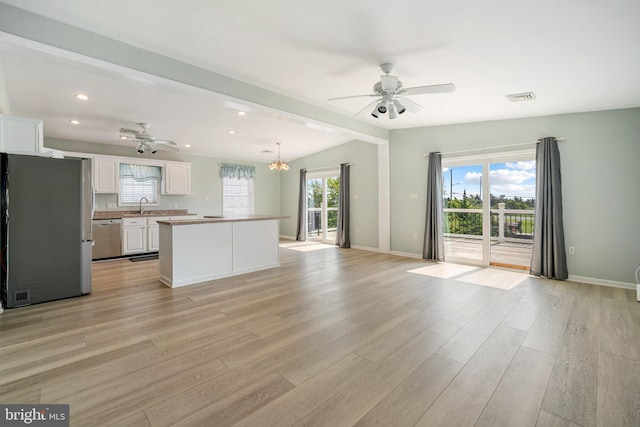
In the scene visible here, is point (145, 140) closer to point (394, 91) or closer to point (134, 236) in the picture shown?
point (134, 236)

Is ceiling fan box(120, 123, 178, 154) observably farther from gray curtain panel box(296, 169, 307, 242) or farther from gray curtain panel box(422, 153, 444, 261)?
gray curtain panel box(422, 153, 444, 261)

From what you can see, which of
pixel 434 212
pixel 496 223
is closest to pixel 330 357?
pixel 434 212

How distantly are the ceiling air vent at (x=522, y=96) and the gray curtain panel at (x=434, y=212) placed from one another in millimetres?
1734

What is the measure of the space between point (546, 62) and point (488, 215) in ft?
9.20

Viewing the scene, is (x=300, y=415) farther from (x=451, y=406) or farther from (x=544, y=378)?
(x=544, y=378)

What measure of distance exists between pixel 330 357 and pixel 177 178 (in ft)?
21.6

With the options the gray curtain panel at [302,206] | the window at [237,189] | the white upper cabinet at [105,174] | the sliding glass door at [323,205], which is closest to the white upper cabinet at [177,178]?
the white upper cabinet at [105,174]

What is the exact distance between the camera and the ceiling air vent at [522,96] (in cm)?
371

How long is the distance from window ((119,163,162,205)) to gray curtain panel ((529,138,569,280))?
7949 mm

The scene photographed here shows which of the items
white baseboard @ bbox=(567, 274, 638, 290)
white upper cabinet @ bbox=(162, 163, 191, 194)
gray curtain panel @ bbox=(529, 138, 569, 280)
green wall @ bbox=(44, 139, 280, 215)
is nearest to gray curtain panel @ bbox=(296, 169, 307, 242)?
green wall @ bbox=(44, 139, 280, 215)

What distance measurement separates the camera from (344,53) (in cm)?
302

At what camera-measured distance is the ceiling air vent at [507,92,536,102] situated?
3706 mm

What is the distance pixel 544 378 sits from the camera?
1.86 m

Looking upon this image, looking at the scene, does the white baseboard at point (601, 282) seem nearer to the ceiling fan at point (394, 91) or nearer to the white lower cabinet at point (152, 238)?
the ceiling fan at point (394, 91)
